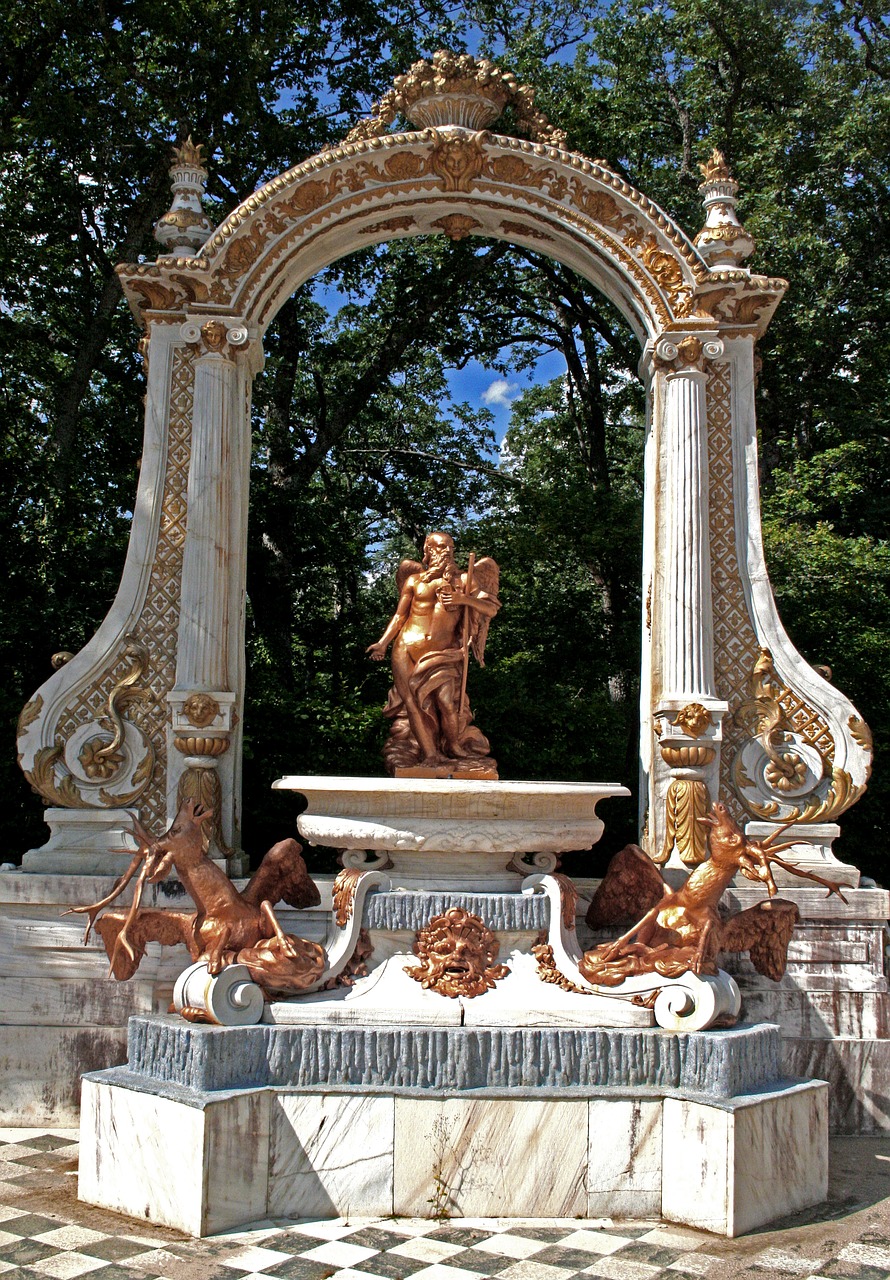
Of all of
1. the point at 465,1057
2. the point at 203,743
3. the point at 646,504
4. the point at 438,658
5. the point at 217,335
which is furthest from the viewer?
the point at 646,504

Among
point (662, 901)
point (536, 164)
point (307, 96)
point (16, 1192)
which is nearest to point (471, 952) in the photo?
point (662, 901)

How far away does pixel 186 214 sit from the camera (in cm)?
790

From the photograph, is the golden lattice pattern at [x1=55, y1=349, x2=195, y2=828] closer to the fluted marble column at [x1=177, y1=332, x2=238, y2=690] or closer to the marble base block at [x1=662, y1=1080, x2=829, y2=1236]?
the fluted marble column at [x1=177, y1=332, x2=238, y2=690]

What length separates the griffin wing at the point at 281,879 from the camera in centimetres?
606

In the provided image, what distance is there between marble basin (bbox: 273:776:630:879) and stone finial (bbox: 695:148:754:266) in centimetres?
396

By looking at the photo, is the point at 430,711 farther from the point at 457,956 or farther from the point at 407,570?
the point at 457,956

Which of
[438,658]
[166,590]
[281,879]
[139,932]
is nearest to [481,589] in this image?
[438,658]

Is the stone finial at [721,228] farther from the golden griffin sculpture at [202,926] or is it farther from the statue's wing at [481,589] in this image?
the golden griffin sculpture at [202,926]

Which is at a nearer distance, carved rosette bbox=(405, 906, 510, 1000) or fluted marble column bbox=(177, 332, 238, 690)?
carved rosette bbox=(405, 906, 510, 1000)

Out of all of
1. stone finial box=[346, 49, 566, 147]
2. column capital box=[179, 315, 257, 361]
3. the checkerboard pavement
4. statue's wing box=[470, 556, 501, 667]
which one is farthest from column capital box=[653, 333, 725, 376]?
the checkerboard pavement

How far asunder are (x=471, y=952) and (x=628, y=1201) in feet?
4.25

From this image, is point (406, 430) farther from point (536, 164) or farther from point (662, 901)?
point (662, 901)

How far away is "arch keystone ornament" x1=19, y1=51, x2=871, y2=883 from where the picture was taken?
7.22 metres

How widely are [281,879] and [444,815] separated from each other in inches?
38.7
